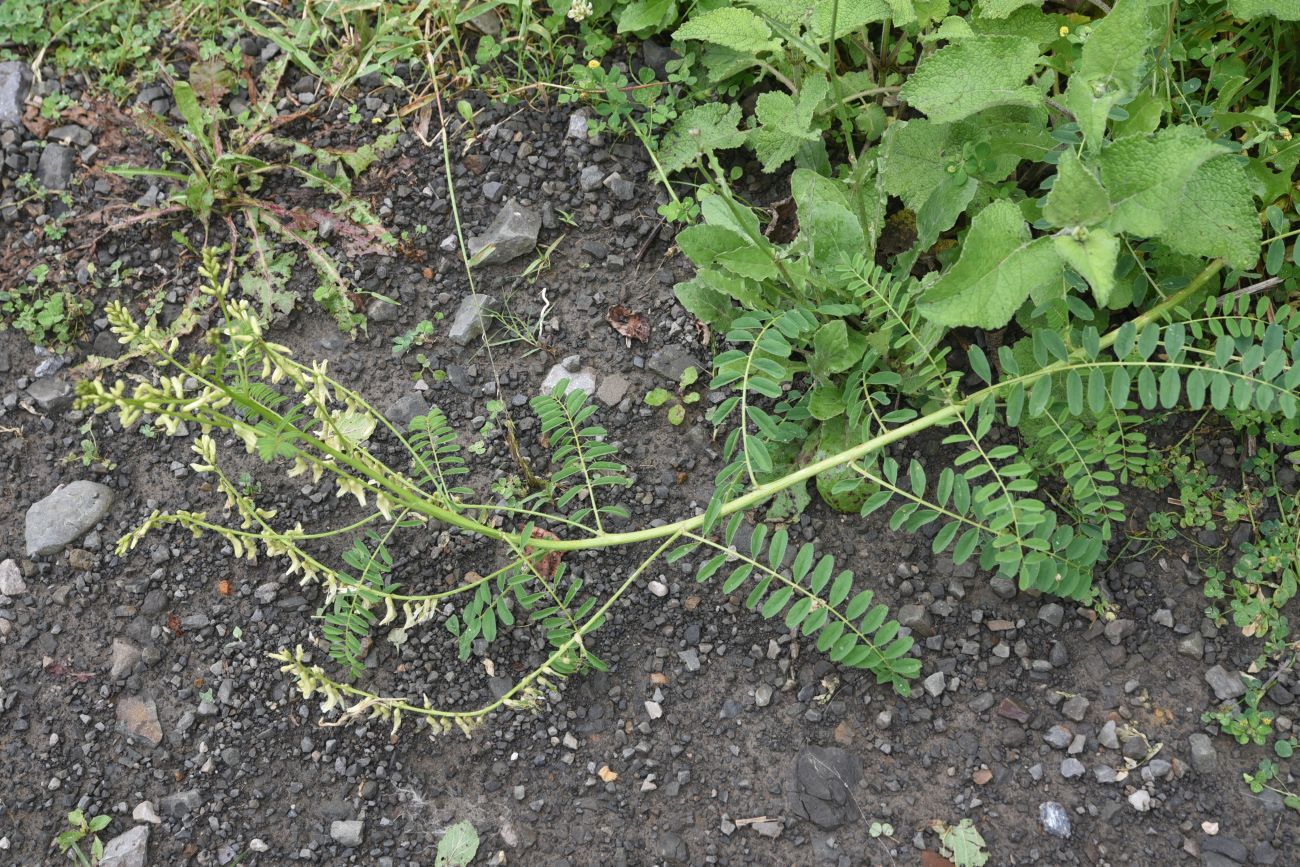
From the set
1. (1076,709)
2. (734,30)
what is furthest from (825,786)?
(734,30)

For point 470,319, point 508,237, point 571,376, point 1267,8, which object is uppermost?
point 1267,8

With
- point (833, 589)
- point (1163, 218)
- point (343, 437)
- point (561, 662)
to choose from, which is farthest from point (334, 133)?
point (1163, 218)

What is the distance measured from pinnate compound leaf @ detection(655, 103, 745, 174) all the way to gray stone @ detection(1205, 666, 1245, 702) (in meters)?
1.74

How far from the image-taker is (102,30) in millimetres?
3361

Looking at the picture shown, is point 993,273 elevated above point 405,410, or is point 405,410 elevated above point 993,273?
point 993,273

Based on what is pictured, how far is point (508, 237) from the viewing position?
9.47ft

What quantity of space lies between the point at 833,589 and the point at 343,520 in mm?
1296

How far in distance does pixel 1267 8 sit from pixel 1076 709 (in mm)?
1629

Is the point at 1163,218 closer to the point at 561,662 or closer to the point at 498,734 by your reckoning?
the point at 561,662

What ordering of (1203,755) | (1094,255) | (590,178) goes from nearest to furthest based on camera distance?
1. (1094,255)
2. (1203,755)
3. (590,178)

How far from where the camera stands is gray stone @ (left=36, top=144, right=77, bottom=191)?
316cm

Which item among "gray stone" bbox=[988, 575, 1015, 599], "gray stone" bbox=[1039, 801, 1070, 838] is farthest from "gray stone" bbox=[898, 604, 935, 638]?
"gray stone" bbox=[1039, 801, 1070, 838]

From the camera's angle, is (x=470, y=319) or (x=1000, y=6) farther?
(x=470, y=319)

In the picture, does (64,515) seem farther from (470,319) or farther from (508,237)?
(508,237)
